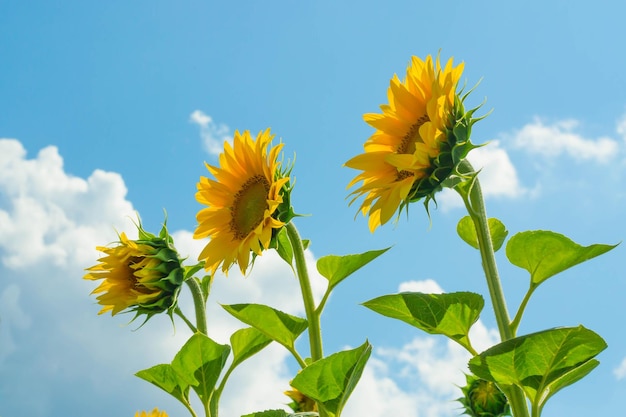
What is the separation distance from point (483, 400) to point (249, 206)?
159 cm

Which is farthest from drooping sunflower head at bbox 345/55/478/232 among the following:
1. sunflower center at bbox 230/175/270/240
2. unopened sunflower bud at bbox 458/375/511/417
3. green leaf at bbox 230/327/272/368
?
unopened sunflower bud at bbox 458/375/511/417

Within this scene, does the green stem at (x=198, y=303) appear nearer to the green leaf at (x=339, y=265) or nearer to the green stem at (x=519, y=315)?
the green leaf at (x=339, y=265)

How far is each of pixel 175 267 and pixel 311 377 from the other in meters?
Result: 1.18

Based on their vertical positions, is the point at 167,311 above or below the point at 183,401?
above

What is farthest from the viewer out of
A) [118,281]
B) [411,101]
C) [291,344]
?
[118,281]

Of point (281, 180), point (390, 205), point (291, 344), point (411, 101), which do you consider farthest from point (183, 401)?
point (411, 101)

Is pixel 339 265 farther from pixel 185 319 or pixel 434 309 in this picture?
pixel 185 319

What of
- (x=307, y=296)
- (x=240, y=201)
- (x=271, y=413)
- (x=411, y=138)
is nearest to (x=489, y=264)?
(x=411, y=138)

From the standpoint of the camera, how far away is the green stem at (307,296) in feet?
8.68

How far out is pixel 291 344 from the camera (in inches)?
113

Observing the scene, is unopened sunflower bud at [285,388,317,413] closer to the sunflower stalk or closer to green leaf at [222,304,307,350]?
green leaf at [222,304,307,350]

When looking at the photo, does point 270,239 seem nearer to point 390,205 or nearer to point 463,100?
point 390,205

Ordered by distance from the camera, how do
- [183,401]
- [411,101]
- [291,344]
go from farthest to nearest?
[183,401]
[291,344]
[411,101]

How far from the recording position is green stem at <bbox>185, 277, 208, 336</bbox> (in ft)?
10.7
